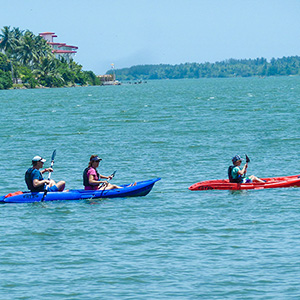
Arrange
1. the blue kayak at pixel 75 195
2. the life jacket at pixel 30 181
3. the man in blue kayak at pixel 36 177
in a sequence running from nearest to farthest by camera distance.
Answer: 1. the man in blue kayak at pixel 36 177
2. the life jacket at pixel 30 181
3. the blue kayak at pixel 75 195

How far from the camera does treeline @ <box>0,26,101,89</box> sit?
497 feet

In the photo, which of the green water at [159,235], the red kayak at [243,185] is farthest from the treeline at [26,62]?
the red kayak at [243,185]

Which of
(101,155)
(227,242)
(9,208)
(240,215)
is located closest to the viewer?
(227,242)

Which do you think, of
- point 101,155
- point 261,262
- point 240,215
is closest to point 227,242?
point 261,262

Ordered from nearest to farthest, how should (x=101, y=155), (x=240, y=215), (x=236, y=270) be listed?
1. (x=236, y=270)
2. (x=240, y=215)
3. (x=101, y=155)

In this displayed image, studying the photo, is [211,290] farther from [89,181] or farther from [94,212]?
[89,181]

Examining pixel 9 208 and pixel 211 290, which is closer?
pixel 211 290

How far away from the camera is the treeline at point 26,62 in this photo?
151350 millimetres

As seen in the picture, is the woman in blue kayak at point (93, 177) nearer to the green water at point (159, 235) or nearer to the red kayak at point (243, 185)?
the green water at point (159, 235)

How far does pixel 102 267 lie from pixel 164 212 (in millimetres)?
5437

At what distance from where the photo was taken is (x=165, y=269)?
13.2 m

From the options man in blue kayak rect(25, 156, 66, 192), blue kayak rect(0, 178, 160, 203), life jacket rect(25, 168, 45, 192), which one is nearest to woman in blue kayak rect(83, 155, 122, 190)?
blue kayak rect(0, 178, 160, 203)

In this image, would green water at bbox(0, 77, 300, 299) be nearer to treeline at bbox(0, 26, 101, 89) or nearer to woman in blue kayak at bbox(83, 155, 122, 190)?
woman in blue kayak at bbox(83, 155, 122, 190)

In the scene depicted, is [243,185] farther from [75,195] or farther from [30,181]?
[30,181]
